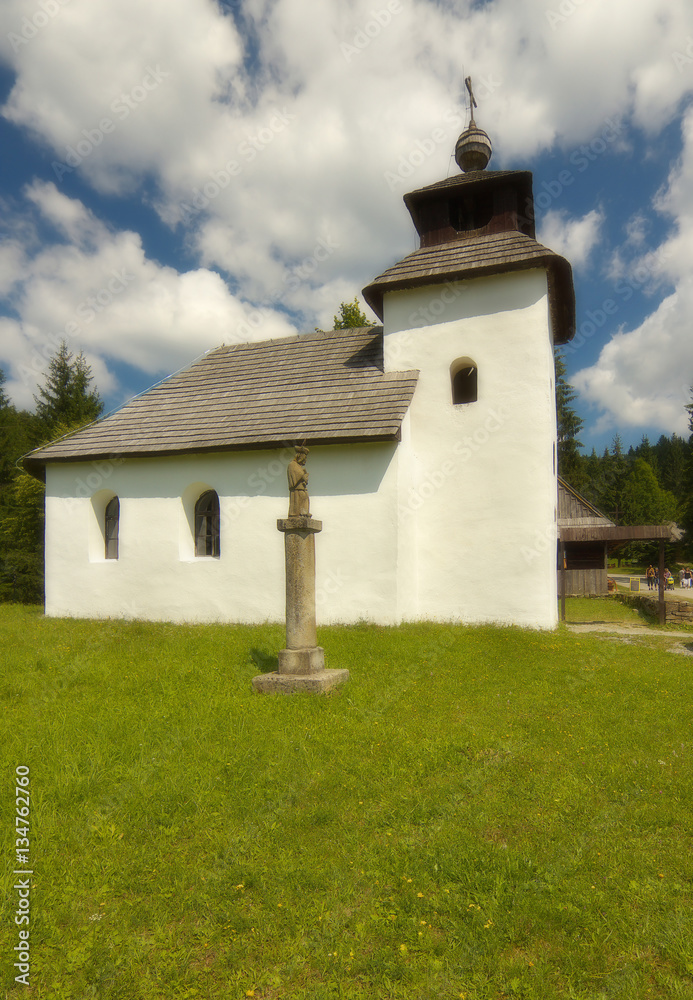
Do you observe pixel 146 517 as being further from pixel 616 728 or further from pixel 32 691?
pixel 616 728

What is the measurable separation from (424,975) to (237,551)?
32.1 ft

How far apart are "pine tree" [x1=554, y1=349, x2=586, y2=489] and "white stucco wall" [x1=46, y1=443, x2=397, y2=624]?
27764 millimetres

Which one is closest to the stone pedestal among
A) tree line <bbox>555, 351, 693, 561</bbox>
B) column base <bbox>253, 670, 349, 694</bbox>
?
column base <bbox>253, 670, 349, 694</bbox>

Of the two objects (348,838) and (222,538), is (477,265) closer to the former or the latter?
(222,538)

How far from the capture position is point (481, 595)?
38.6 feet

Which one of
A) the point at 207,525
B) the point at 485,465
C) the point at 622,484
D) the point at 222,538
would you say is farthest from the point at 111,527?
the point at 622,484

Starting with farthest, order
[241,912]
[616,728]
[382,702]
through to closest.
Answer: [382,702], [616,728], [241,912]

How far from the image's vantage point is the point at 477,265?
12195 millimetres

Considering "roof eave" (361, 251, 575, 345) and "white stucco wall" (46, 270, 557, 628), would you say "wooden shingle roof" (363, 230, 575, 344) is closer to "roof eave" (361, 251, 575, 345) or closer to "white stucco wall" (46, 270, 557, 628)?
"roof eave" (361, 251, 575, 345)

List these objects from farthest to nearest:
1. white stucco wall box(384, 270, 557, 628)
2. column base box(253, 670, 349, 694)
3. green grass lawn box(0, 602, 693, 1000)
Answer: white stucco wall box(384, 270, 557, 628) < column base box(253, 670, 349, 694) < green grass lawn box(0, 602, 693, 1000)

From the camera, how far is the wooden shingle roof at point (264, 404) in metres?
11.8

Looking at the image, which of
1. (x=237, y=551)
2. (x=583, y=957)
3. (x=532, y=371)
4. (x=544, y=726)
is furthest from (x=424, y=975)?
(x=532, y=371)

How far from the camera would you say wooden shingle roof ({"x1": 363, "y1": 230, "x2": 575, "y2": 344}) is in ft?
39.0

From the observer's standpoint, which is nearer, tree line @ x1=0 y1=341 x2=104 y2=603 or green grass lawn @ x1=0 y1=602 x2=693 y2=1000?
green grass lawn @ x1=0 y1=602 x2=693 y2=1000
